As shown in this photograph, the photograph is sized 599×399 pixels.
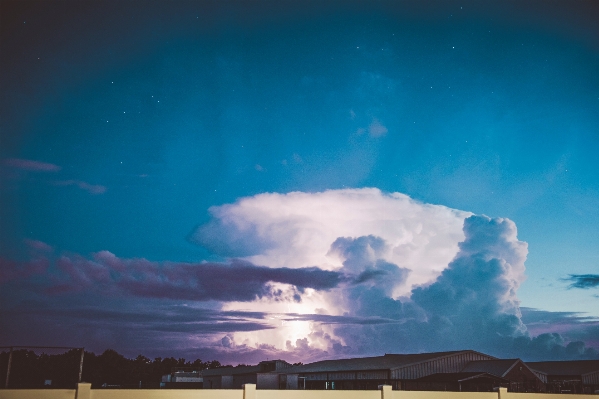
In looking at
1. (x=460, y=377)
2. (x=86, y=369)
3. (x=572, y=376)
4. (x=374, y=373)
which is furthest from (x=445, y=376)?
(x=86, y=369)

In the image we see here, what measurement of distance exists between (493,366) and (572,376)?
10.6 m

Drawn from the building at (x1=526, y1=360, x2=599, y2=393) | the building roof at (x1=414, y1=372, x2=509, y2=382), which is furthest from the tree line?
the building at (x1=526, y1=360, x2=599, y2=393)

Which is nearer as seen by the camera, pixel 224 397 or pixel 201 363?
pixel 224 397

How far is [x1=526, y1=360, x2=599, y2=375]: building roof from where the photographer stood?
156 feet

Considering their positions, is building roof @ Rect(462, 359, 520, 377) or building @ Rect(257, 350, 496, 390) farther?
building roof @ Rect(462, 359, 520, 377)

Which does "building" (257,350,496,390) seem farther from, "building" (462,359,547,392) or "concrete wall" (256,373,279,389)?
"building" (462,359,547,392)

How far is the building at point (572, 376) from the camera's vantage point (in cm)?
4372

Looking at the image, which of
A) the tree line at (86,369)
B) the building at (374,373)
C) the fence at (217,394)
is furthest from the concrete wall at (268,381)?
the fence at (217,394)

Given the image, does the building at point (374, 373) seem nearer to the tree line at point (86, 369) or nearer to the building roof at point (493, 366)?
the building roof at point (493, 366)

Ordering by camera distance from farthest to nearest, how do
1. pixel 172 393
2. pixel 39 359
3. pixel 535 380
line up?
pixel 39 359
pixel 535 380
pixel 172 393

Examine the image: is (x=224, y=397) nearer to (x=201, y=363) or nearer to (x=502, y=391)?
(x=502, y=391)

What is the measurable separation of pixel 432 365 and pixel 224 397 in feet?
93.7

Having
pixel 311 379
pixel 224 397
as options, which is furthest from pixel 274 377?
pixel 224 397

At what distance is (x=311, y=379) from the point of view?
46031 millimetres
